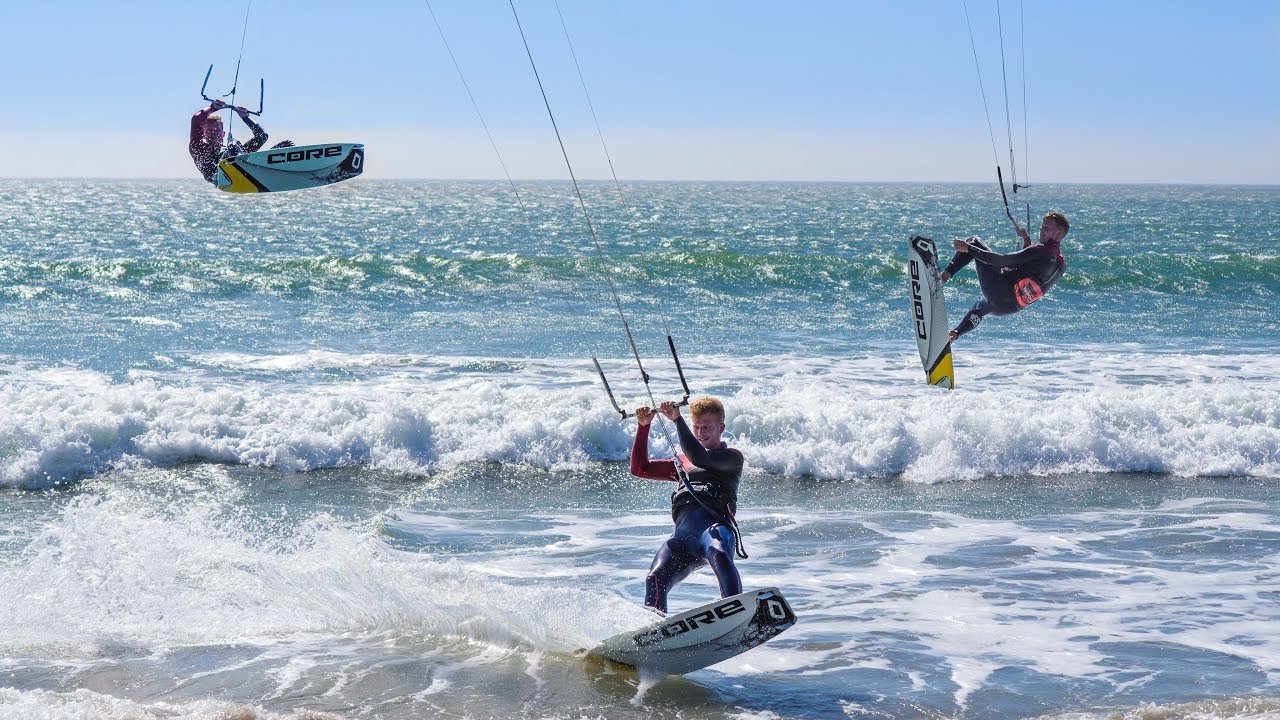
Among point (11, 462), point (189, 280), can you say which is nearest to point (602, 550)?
point (11, 462)

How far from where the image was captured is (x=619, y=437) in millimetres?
15766

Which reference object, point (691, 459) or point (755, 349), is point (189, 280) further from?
point (691, 459)

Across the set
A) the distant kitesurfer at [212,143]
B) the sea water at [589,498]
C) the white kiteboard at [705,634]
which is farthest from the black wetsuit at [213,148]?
the white kiteboard at [705,634]

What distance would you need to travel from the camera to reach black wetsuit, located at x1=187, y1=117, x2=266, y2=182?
416 inches

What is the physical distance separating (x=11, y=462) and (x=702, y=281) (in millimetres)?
20453

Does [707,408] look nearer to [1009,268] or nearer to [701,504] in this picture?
[701,504]

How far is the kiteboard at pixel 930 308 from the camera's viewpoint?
10.5 metres

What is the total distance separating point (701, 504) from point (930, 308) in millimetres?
3880

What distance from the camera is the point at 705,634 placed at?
7.66m

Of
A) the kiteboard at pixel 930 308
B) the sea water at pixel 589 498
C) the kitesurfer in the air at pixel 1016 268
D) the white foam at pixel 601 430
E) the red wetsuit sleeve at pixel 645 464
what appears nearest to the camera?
the red wetsuit sleeve at pixel 645 464

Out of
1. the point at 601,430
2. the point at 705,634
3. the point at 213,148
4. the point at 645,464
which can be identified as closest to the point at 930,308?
the point at 645,464

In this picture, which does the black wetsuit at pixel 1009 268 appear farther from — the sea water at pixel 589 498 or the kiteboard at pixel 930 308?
the sea water at pixel 589 498

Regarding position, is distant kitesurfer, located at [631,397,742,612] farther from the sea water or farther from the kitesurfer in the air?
the kitesurfer in the air

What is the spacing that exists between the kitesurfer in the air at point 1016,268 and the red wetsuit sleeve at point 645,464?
11.1 ft
